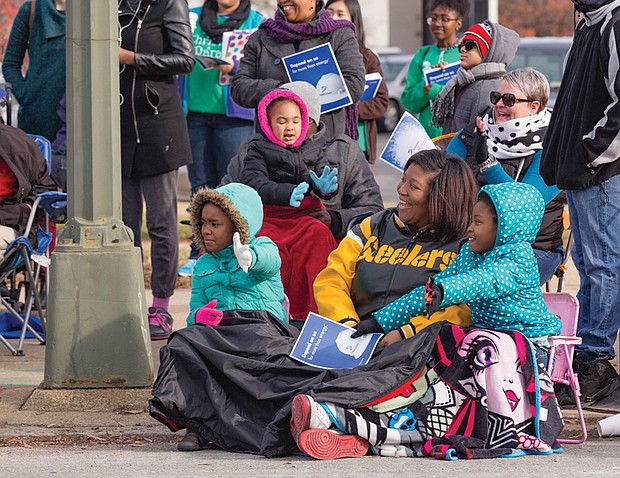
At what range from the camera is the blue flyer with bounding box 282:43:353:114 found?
7.62 m

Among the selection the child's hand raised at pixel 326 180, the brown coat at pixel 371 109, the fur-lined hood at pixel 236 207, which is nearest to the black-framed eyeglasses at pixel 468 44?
the child's hand raised at pixel 326 180

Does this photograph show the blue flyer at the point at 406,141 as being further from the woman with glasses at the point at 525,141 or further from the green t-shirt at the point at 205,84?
the green t-shirt at the point at 205,84

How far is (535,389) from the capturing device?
5.36 meters

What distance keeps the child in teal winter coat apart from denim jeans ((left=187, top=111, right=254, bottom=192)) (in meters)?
3.80

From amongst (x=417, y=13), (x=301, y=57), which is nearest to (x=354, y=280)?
(x=301, y=57)

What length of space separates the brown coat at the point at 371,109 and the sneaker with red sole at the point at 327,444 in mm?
4048

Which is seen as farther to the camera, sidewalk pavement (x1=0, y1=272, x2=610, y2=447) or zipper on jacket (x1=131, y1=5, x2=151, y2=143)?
zipper on jacket (x1=131, y1=5, x2=151, y2=143)

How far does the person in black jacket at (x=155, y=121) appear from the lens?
773 centimetres

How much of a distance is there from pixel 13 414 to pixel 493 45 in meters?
3.42

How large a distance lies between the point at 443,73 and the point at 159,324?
102 inches

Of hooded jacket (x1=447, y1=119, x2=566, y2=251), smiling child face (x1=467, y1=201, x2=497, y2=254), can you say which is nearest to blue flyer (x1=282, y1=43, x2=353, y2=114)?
hooded jacket (x1=447, y1=119, x2=566, y2=251)

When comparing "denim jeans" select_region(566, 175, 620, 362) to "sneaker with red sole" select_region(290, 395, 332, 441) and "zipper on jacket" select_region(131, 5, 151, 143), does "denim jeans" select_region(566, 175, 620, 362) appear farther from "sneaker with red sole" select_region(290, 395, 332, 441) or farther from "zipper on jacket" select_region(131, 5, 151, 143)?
"zipper on jacket" select_region(131, 5, 151, 143)

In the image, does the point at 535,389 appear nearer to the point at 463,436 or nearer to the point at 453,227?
the point at 463,436

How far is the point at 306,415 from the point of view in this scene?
204 inches
